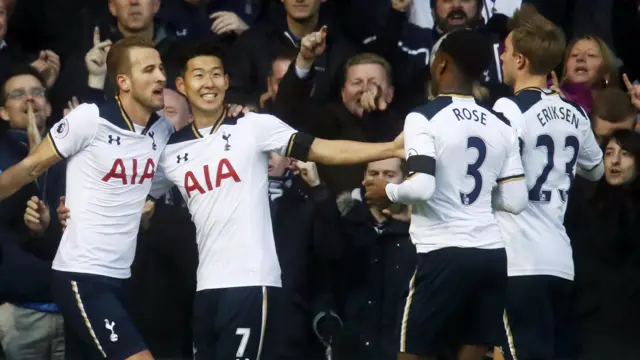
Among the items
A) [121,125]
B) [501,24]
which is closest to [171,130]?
[121,125]

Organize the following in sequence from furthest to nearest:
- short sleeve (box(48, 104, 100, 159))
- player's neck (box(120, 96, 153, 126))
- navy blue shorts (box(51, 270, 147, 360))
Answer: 1. player's neck (box(120, 96, 153, 126))
2. short sleeve (box(48, 104, 100, 159))
3. navy blue shorts (box(51, 270, 147, 360))

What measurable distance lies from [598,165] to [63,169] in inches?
120

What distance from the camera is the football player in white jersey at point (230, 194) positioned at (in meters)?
6.64

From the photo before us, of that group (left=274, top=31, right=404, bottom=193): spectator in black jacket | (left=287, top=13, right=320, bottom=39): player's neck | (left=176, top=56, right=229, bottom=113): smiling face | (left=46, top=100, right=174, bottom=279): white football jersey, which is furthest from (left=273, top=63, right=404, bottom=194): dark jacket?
(left=46, top=100, right=174, bottom=279): white football jersey

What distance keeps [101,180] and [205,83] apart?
720 mm

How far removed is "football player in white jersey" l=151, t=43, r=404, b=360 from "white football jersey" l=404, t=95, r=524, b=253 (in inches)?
13.9

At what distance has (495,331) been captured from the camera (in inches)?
257

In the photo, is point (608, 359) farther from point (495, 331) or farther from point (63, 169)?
point (63, 169)

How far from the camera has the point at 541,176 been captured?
6.81 meters

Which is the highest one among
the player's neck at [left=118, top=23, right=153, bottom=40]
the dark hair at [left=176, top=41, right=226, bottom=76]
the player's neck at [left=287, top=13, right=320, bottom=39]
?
the player's neck at [left=287, top=13, right=320, bottom=39]

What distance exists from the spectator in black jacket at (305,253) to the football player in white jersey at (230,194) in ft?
3.22

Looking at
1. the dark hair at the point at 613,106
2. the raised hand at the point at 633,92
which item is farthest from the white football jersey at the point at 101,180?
the raised hand at the point at 633,92

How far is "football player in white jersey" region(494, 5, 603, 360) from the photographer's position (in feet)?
22.3

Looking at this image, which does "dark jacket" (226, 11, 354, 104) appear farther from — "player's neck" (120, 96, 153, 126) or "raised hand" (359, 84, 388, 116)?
"player's neck" (120, 96, 153, 126)
